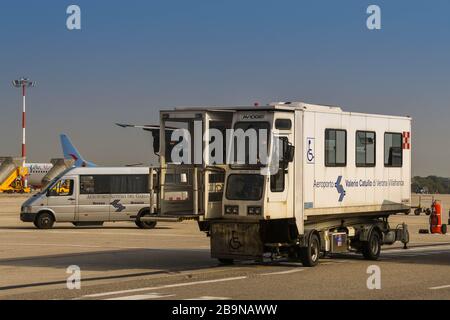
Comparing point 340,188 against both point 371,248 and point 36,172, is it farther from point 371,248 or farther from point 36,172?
point 36,172

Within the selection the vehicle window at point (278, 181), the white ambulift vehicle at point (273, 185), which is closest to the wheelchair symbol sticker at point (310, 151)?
the white ambulift vehicle at point (273, 185)

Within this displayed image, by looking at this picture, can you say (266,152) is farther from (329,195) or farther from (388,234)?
(388,234)

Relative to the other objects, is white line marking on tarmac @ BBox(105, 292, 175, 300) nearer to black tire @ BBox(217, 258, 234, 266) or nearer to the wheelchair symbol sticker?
the wheelchair symbol sticker

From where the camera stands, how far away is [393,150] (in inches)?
861

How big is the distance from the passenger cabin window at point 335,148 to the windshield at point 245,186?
82.3 inches

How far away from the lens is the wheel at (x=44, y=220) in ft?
119

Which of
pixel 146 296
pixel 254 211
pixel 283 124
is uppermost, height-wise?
pixel 283 124

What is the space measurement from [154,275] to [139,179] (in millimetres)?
19943

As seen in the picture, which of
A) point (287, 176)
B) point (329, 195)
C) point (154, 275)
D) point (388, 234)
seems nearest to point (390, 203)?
point (388, 234)

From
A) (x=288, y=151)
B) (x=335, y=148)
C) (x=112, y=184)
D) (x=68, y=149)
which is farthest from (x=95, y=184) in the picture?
(x=68, y=149)

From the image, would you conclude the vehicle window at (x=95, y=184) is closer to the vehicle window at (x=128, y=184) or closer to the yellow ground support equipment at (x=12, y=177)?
the vehicle window at (x=128, y=184)

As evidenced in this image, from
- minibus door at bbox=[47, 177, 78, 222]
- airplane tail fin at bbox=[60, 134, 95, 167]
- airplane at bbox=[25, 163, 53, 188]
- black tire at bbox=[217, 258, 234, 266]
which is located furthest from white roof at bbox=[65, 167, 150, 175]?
airplane at bbox=[25, 163, 53, 188]

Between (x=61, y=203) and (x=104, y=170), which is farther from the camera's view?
(x=104, y=170)

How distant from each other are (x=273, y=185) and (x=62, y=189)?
65.7 ft
